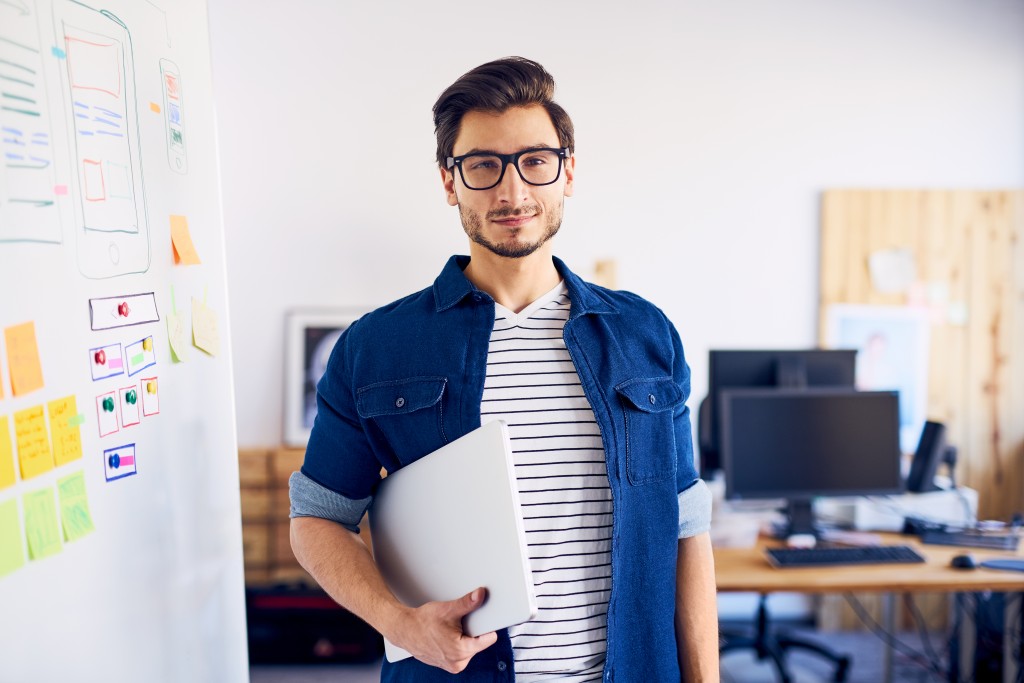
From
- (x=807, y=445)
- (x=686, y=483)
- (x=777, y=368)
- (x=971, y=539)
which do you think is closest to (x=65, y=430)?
(x=686, y=483)

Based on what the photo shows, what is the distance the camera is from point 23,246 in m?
0.94

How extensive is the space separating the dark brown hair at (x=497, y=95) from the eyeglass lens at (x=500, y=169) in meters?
0.06

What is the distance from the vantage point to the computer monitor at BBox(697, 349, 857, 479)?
270cm

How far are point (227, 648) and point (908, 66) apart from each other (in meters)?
3.75

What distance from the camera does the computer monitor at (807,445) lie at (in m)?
2.44

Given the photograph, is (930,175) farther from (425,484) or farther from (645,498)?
(425,484)

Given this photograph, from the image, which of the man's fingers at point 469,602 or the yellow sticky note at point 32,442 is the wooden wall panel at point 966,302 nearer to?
the man's fingers at point 469,602

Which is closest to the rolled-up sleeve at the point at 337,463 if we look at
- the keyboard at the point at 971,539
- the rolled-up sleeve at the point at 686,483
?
the rolled-up sleeve at the point at 686,483

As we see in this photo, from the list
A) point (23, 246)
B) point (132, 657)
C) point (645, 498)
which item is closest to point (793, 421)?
point (645, 498)

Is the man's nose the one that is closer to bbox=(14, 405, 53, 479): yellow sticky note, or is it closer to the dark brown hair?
the dark brown hair

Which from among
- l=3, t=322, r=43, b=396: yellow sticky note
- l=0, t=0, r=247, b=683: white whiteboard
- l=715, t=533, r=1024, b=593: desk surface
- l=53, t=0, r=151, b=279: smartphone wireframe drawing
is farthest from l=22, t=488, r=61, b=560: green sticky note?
l=715, t=533, r=1024, b=593: desk surface

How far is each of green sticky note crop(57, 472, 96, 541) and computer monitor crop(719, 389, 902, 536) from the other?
1839 mm

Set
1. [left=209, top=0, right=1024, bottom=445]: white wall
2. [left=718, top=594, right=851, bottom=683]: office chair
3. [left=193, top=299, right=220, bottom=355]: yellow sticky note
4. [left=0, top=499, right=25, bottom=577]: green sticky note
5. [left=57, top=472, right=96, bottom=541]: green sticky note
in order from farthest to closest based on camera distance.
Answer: [left=209, top=0, right=1024, bottom=445]: white wall, [left=718, top=594, right=851, bottom=683]: office chair, [left=193, top=299, right=220, bottom=355]: yellow sticky note, [left=57, top=472, right=96, bottom=541]: green sticky note, [left=0, top=499, right=25, bottom=577]: green sticky note

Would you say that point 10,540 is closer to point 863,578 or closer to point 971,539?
point 863,578
